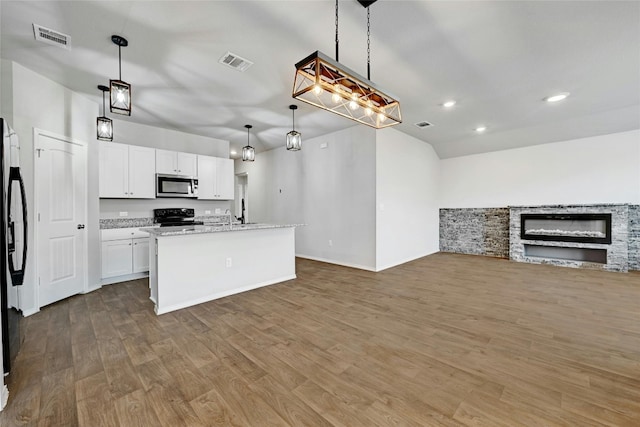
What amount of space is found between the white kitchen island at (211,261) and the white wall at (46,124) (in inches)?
46.8

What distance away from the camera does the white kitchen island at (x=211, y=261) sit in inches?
125

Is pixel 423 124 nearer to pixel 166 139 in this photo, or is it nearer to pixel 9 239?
pixel 166 139

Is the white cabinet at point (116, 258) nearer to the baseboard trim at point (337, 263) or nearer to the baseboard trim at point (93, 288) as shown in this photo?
the baseboard trim at point (93, 288)

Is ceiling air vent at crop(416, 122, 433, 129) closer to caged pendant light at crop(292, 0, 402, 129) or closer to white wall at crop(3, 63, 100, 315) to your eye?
caged pendant light at crop(292, 0, 402, 129)

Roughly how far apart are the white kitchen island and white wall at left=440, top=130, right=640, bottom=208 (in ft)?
17.4

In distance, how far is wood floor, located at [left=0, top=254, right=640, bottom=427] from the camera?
1.59 metres

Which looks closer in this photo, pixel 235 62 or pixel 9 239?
pixel 9 239

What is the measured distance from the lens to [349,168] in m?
5.48

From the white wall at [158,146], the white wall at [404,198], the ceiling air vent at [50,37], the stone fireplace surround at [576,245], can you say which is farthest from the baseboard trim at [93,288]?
the stone fireplace surround at [576,245]

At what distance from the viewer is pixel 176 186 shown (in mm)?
5176

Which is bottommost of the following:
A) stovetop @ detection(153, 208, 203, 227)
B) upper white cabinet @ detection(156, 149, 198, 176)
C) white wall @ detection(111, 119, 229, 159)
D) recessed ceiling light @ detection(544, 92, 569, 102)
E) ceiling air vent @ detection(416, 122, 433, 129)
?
stovetop @ detection(153, 208, 203, 227)

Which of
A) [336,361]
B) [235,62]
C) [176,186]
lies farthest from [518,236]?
[176,186]

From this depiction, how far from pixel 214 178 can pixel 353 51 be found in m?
4.14

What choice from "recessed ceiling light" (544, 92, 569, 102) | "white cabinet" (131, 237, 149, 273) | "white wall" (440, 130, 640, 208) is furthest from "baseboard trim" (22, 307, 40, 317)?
"white wall" (440, 130, 640, 208)
